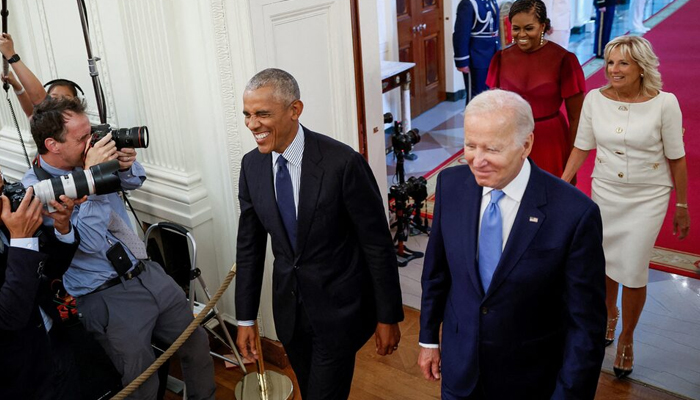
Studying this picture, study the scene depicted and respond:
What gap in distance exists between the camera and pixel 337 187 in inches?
106

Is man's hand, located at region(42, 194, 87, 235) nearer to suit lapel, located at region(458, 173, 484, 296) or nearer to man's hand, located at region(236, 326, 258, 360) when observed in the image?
man's hand, located at region(236, 326, 258, 360)

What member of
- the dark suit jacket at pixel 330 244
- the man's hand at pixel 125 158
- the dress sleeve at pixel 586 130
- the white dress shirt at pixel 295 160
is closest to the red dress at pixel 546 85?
the dress sleeve at pixel 586 130

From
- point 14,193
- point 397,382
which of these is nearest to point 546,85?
point 397,382

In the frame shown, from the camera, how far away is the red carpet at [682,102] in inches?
198

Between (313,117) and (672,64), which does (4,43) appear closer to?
(313,117)

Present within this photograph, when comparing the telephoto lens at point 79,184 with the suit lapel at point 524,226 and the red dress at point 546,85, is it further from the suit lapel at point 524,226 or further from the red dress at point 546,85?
the red dress at point 546,85

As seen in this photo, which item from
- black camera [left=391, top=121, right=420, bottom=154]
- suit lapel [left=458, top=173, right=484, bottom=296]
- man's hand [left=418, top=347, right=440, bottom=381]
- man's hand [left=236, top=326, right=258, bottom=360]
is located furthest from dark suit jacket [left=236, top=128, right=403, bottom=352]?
black camera [left=391, top=121, right=420, bottom=154]

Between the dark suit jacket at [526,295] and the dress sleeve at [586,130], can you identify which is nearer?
the dark suit jacket at [526,295]

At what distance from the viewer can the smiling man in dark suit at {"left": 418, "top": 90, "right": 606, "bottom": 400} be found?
2.14 m

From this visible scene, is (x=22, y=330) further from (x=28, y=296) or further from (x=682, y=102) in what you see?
(x=682, y=102)

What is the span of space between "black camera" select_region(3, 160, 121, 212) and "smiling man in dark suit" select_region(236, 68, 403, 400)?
55cm

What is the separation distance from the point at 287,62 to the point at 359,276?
4.60 feet

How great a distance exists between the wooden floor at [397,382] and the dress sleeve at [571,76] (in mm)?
1598

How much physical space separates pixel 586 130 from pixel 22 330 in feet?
9.18
